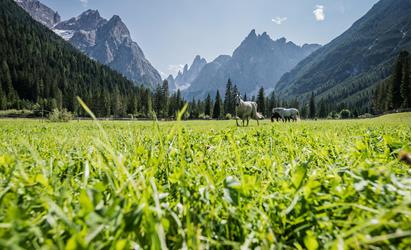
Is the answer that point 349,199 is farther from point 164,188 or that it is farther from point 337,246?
point 164,188

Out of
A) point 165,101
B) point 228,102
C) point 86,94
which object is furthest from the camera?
point 86,94

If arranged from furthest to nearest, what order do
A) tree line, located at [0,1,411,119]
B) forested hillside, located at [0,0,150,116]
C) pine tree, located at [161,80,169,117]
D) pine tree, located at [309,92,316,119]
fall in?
1. pine tree, located at [309,92,316,119]
2. forested hillside, located at [0,0,150,116]
3. pine tree, located at [161,80,169,117]
4. tree line, located at [0,1,411,119]

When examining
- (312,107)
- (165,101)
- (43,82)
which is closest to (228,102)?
(165,101)

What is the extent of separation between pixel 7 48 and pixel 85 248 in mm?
235542

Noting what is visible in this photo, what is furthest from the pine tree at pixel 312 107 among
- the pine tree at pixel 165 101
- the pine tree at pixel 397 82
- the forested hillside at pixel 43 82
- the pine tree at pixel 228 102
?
the forested hillside at pixel 43 82

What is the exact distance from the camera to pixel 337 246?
32.0 inches

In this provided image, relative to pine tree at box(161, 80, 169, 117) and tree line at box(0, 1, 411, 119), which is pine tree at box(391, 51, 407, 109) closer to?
tree line at box(0, 1, 411, 119)

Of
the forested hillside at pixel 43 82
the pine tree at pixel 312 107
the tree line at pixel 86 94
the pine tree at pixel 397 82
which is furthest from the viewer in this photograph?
the pine tree at pixel 312 107

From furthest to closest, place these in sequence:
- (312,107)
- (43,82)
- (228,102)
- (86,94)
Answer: (43,82) < (86,94) < (312,107) < (228,102)

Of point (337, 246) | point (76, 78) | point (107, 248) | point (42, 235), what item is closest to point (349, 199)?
point (337, 246)

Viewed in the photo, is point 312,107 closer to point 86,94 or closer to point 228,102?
point 228,102

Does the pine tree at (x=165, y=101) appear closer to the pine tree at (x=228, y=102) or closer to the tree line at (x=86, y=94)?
the tree line at (x=86, y=94)

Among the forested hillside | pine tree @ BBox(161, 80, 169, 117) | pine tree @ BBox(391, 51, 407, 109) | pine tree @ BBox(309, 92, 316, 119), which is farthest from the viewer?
pine tree @ BBox(309, 92, 316, 119)

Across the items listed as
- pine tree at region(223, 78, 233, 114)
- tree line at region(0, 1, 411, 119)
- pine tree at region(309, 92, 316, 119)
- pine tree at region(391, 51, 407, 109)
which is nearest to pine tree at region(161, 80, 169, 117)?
tree line at region(0, 1, 411, 119)
